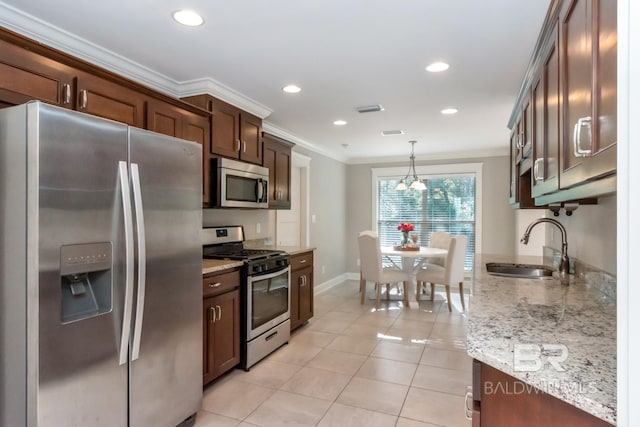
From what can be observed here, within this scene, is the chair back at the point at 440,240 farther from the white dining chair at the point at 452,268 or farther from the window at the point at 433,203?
the white dining chair at the point at 452,268

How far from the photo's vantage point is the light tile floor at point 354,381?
2316 mm

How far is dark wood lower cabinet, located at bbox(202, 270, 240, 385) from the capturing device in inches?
102

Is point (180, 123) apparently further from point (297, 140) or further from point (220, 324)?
point (297, 140)

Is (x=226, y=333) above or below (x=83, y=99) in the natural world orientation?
below

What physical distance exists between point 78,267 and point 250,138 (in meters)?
2.31

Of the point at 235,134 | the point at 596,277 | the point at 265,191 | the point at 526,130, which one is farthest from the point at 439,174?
the point at 596,277

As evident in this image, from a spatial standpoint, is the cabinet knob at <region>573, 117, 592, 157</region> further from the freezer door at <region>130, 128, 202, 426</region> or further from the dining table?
the dining table

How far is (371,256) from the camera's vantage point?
4.95 meters

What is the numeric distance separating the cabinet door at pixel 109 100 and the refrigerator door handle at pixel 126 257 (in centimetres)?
72

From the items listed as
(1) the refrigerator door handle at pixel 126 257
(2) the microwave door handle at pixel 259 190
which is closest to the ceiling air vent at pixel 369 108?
(2) the microwave door handle at pixel 259 190

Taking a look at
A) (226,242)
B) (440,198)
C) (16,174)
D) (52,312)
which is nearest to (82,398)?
(52,312)

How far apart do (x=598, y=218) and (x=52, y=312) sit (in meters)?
2.65

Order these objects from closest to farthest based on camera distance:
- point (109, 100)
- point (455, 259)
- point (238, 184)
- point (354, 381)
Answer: point (109, 100), point (354, 381), point (238, 184), point (455, 259)

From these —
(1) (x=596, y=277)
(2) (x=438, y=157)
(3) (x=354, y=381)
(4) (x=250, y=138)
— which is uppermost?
(2) (x=438, y=157)
